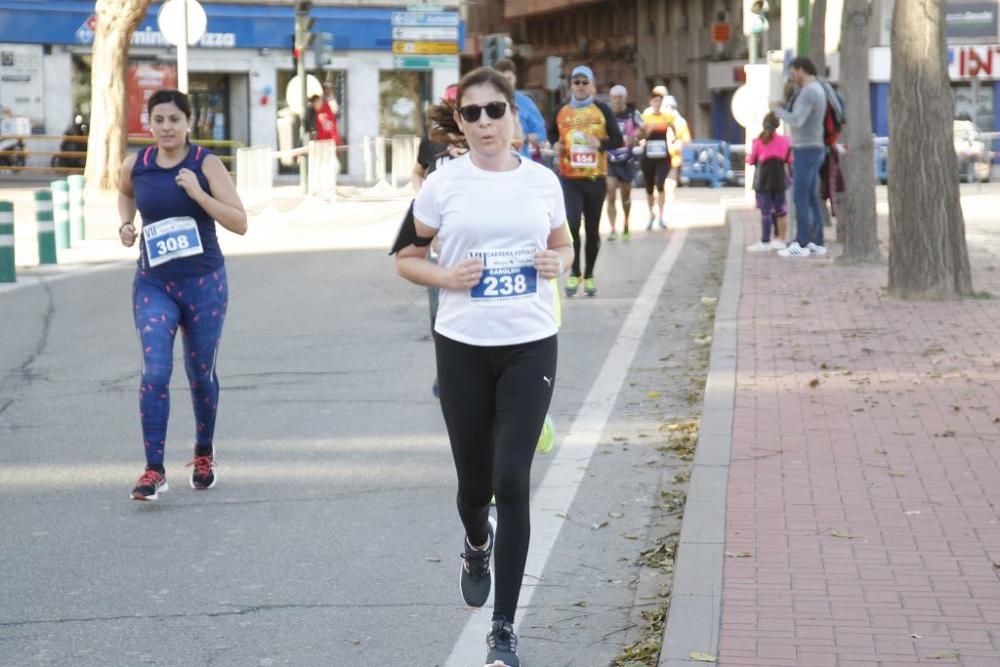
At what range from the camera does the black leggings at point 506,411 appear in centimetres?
530

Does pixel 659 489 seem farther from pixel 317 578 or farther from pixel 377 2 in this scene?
pixel 377 2

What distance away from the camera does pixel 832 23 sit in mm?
54250

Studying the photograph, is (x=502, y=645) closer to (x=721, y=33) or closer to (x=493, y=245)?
(x=493, y=245)

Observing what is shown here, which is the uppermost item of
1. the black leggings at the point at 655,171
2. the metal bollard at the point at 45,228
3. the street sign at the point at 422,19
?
the street sign at the point at 422,19

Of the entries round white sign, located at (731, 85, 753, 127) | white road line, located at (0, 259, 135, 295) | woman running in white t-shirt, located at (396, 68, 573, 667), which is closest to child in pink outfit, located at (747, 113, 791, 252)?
white road line, located at (0, 259, 135, 295)

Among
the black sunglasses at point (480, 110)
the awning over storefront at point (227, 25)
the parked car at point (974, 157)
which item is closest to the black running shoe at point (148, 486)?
the black sunglasses at point (480, 110)

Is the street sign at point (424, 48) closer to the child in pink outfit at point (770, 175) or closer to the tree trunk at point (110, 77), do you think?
the tree trunk at point (110, 77)

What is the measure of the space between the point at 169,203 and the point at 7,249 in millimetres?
10171

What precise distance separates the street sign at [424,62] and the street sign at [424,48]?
0.17 meters

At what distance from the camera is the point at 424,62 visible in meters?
49.5

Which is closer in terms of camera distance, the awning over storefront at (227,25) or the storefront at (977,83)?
the awning over storefront at (227,25)

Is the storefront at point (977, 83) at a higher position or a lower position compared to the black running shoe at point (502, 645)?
higher

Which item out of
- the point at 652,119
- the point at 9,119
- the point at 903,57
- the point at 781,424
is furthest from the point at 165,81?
the point at 781,424

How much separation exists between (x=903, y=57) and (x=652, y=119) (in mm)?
11303
